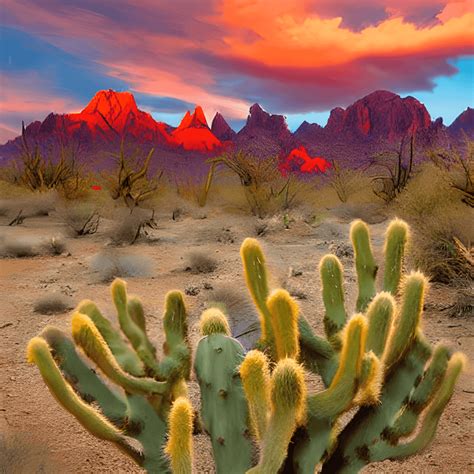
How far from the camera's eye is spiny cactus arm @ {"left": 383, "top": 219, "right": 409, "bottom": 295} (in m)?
3.55

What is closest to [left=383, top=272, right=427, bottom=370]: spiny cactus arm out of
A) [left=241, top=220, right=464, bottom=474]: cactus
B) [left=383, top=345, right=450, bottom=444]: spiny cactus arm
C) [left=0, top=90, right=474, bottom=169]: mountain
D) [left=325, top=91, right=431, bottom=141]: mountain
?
[left=241, top=220, right=464, bottom=474]: cactus

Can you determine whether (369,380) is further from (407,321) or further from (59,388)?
(59,388)

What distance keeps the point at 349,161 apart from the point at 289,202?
4241cm

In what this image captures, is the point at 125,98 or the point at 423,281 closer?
the point at 423,281

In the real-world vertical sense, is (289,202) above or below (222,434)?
above

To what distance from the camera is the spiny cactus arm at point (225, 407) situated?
2.71 meters

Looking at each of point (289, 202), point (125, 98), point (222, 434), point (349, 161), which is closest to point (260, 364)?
point (222, 434)

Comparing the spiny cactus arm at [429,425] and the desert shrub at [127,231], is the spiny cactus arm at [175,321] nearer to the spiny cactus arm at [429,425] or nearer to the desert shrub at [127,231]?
the spiny cactus arm at [429,425]

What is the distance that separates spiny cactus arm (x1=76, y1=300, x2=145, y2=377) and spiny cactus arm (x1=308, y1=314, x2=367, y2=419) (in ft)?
4.17

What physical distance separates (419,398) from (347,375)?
829 mm

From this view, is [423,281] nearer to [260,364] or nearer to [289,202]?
[260,364]

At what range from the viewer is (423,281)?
2.95m

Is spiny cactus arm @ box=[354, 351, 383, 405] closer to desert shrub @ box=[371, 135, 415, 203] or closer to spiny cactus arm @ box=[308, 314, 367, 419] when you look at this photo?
spiny cactus arm @ box=[308, 314, 367, 419]

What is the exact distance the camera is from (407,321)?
2.93 metres
